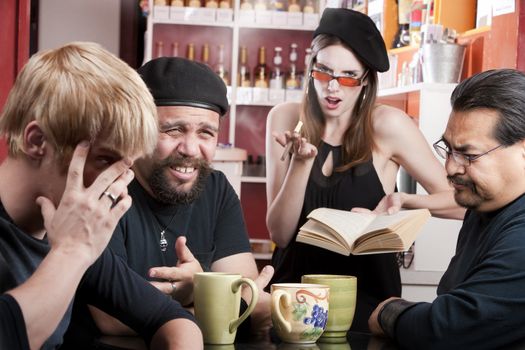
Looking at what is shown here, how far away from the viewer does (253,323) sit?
78.1 inches

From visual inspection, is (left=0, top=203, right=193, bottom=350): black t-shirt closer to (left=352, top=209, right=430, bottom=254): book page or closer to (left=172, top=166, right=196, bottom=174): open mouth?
(left=172, top=166, right=196, bottom=174): open mouth

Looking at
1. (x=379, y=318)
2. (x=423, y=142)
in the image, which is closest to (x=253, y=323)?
(x=379, y=318)

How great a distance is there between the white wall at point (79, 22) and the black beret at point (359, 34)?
6.64 metres

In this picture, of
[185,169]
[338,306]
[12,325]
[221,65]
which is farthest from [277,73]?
[12,325]

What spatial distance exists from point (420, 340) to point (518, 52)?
2.25 meters

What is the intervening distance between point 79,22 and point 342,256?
23.7 feet

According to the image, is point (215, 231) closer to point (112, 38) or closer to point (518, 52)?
point (518, 52)

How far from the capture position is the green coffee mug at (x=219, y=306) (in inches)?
69.1

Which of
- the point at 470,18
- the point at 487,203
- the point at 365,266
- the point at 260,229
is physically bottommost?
the point at 260,229

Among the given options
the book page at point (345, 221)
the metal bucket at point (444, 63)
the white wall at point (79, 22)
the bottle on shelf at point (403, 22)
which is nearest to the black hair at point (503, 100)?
the book page at point (345, 221)

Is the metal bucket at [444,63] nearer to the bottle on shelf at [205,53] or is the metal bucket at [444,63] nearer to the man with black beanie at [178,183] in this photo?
the man with black beanie at [178,183]

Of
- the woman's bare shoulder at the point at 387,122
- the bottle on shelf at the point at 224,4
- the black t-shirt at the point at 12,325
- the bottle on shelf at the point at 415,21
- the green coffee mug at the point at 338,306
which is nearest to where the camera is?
the black t-shirt at the point at 12,325

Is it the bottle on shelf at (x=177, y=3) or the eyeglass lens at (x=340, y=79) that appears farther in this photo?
the bottle on shelf at (x=177, y=3)

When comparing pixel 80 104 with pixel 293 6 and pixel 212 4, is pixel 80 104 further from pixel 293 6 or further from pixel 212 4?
pixel 293 6
